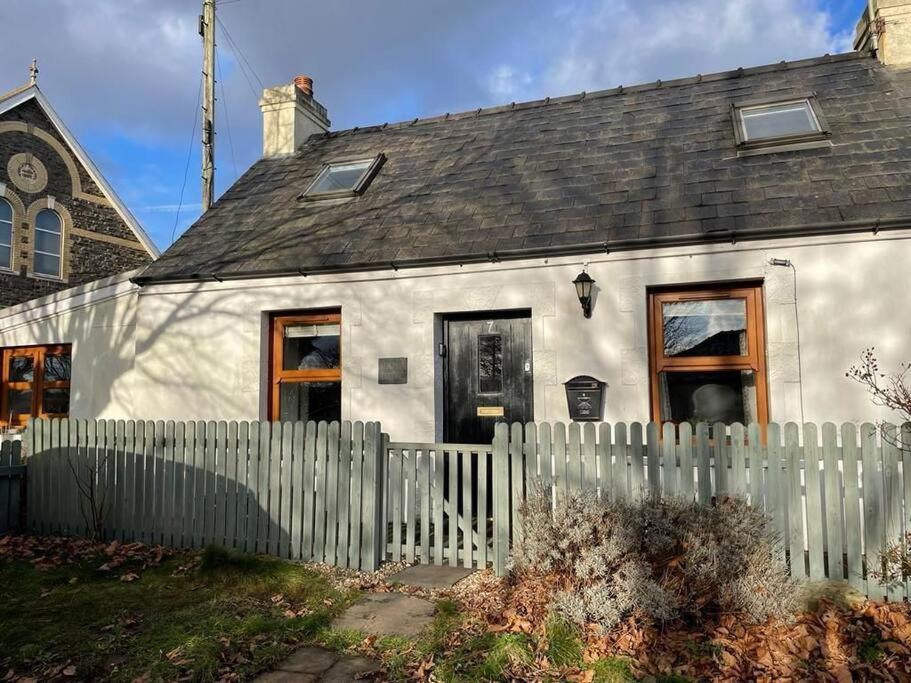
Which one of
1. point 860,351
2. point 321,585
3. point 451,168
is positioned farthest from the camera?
point 451,168

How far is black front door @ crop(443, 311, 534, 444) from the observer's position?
7477 millimetres

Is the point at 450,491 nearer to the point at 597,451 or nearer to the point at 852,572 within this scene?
the point at 597,451

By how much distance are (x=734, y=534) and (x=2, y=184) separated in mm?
18516

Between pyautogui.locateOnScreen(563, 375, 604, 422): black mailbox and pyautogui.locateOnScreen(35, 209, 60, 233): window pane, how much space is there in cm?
1616

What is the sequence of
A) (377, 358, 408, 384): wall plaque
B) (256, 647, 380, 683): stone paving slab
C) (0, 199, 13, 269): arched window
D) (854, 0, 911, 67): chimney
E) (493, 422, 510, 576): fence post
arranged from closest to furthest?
(256, 647, 380, 683): stone paving slab, (493, 422, 510, 576): fence post, (377, 358, 408, 384): wall plaque, (854, 0, 911, 67): chimney, (0, 199, 13, 269): arched window

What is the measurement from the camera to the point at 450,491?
587 centimetres

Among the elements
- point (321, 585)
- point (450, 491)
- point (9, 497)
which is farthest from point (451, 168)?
point (9, 497)

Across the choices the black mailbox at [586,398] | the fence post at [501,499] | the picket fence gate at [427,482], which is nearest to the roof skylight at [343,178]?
the picket fence gate at [427,482]

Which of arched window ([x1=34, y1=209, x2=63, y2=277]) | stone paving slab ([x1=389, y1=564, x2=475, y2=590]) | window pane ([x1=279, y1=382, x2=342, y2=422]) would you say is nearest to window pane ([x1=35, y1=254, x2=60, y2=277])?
arched window ([x1=34, y1=209, x2=63, y2=277])

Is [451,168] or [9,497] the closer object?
[9,497]

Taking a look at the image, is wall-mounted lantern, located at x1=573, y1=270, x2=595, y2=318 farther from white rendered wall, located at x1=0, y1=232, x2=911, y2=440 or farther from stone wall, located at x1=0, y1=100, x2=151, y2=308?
stone wall, located at x1=0, y1=100, x2=151, y2=308

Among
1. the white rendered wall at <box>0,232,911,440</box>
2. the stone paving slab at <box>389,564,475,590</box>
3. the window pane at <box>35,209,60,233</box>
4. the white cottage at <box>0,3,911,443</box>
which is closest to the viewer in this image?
the stone paving slab at <box>389,564,475,590</box>

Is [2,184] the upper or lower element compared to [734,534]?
upper

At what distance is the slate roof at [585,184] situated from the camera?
6859 millimetres
